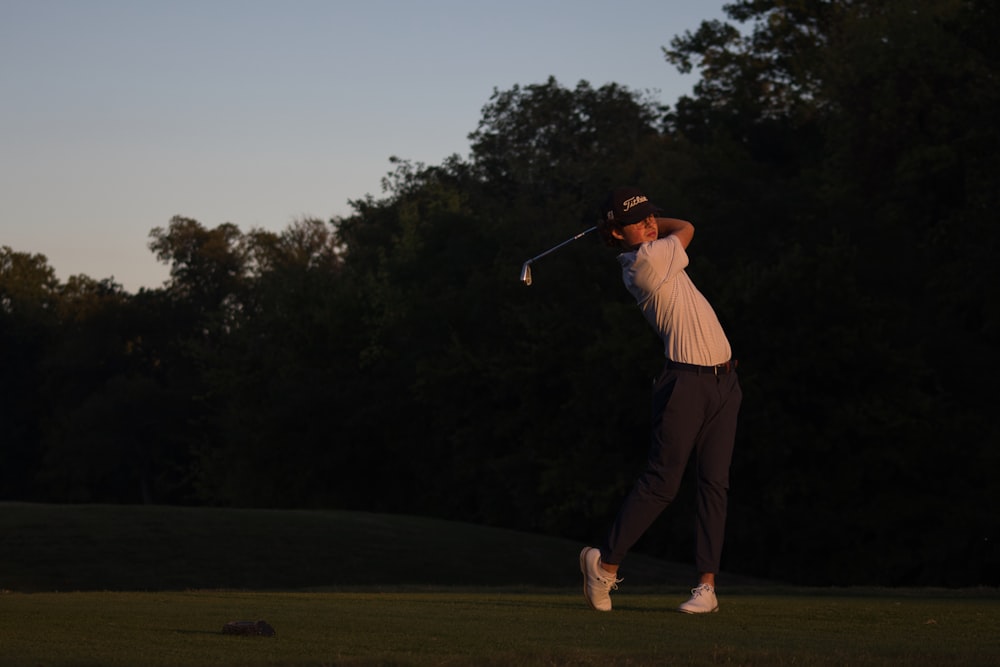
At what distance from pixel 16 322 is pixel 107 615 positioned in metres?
88.9

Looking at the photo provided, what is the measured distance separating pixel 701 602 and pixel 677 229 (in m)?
2.12

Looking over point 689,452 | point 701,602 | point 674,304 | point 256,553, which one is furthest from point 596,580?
point 256,553

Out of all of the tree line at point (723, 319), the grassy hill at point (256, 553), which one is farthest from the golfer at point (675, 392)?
the tree line at point (723, 319)

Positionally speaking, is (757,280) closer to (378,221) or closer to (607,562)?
(607,562)

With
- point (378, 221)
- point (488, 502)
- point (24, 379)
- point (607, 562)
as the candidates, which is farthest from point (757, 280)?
point (24, 379)

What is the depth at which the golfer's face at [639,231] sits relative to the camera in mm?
7820

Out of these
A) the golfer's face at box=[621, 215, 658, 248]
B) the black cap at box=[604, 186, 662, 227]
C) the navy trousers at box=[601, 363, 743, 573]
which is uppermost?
the black cap at box=[604, 186, 662, 227]

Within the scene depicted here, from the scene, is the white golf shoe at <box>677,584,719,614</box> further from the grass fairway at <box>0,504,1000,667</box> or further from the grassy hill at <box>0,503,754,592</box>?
the grassy hill at <box>0,503,754,592</box>

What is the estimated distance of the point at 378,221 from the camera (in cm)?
6869

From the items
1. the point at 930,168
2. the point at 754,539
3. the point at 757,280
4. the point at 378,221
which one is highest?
the point at 378,221

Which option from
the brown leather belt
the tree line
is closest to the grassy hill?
the tree line

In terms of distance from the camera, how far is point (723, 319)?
36.1m

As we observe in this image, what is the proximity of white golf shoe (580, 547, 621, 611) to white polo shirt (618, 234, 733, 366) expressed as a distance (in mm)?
1232

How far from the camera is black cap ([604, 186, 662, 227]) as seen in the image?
7754 mm
